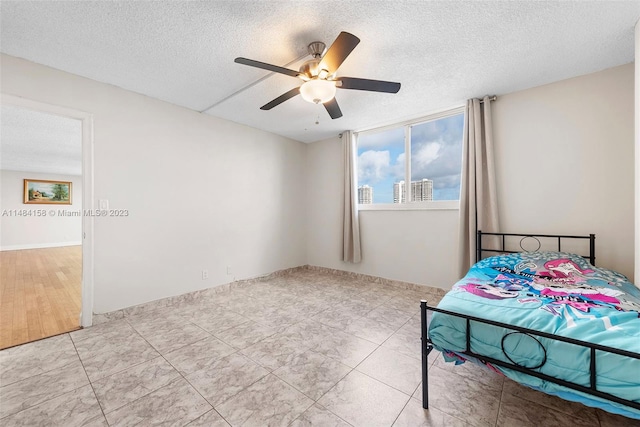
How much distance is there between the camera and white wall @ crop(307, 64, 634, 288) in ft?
7.68

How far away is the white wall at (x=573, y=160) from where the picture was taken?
2334 millimetres

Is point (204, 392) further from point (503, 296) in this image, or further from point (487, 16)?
point (487, 16)

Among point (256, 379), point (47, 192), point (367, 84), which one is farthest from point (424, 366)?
point (47, 192)

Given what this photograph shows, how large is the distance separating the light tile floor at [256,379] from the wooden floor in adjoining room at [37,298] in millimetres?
296

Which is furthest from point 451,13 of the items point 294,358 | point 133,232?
point 133,232

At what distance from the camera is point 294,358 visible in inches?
77.5

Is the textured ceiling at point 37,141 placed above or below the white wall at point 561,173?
above

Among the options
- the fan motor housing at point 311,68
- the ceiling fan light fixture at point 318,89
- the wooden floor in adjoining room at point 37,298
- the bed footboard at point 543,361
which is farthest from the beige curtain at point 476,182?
the wooden floor in adjoining room at point 37,298

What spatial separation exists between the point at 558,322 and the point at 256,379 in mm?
1808

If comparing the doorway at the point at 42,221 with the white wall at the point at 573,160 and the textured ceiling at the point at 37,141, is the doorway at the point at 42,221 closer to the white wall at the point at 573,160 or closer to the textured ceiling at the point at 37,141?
the textured ceiling at the point at 37,141

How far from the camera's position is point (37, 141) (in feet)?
15.0

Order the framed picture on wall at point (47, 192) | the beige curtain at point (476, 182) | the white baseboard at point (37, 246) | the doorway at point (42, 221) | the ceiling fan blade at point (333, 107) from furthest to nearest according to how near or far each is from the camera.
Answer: the framed picture on wall at point (47, 192), the white baseboard at point (37, 246), the beige curtain at point (476, 182), the doorway at point (42, 221), the ceiling fan blade at point (333, 107)

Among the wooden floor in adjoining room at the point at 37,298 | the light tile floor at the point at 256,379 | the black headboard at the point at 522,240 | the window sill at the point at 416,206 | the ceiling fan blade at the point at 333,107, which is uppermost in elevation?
the ceiling fan blade at the point at 333,107

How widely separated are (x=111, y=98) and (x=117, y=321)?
2.38 metres
